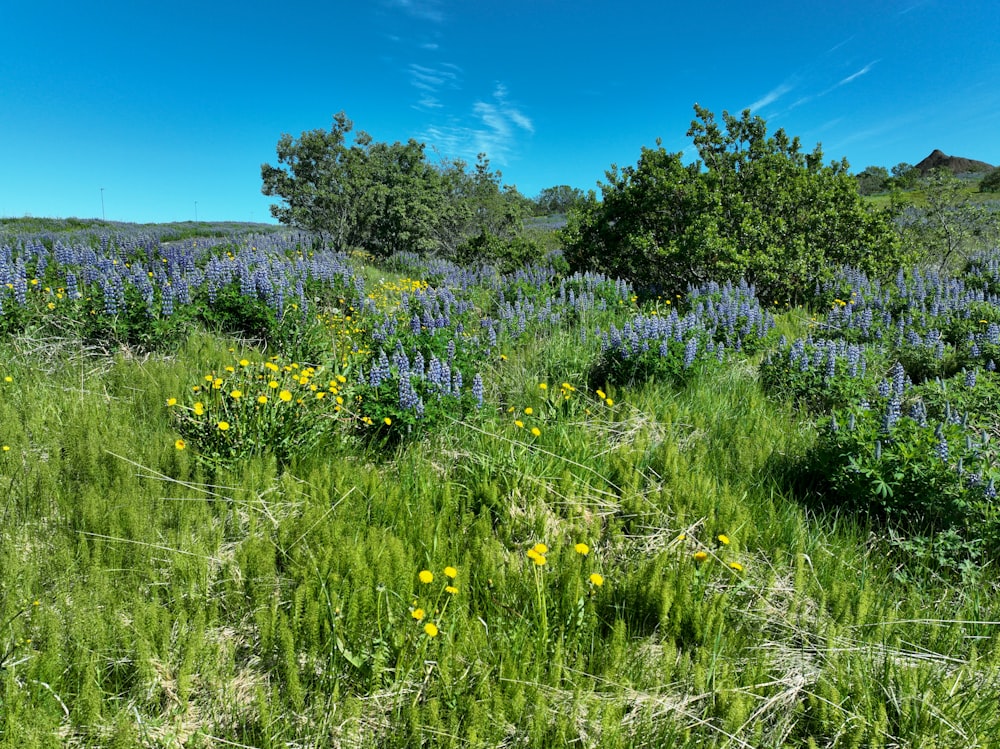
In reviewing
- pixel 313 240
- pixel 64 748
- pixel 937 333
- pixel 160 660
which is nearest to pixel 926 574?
pixel 160 660

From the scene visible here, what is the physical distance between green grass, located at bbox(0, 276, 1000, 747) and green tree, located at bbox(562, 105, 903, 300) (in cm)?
551

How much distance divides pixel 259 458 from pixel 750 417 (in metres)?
3.65

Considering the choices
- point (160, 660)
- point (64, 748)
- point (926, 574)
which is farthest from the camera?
point (926, 574)

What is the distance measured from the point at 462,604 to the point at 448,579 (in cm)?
16

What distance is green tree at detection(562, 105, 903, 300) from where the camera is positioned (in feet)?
27.6

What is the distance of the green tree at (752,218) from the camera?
27.6ft

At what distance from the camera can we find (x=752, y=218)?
8.62m

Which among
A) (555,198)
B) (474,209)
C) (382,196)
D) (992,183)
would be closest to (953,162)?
(992,183)

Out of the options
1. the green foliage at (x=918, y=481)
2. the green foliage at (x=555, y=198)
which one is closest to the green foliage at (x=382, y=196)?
the green foliage at (x=918, y=481)

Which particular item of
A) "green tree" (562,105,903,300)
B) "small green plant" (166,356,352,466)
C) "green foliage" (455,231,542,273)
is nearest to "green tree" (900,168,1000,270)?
"green tree" (562,105,903,300)

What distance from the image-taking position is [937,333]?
582 centimetres

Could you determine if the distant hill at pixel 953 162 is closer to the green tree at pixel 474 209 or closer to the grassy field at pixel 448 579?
the green tree at pixel 474 209

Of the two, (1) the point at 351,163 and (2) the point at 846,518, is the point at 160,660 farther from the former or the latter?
(1) the point at 351,163

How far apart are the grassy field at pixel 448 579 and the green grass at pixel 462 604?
0.05 ft
